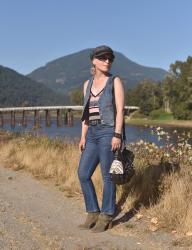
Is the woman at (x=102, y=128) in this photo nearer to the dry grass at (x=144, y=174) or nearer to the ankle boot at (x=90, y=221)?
the ankle boot at (x=90, y=221)

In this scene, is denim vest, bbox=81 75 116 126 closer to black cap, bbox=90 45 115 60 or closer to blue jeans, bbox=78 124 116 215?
blue jeans, bbox=78 124 116 215

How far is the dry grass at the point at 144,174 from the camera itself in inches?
247

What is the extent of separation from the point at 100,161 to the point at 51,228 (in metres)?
0.96

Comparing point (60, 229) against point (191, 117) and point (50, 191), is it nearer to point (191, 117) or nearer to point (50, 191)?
point (50, 191)

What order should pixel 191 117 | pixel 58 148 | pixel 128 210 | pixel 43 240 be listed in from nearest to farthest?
pixel 43 240 → pixel 128 210 → pixel 58 148 → pixel 191 117

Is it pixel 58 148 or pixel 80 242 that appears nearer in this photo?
pixel 80 242

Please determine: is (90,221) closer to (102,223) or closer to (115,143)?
(102,223)

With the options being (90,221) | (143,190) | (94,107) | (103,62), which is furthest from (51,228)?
(103,62)

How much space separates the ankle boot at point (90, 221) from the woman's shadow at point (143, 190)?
0.26 m

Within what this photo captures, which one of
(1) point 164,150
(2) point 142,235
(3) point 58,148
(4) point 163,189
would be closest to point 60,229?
(2) point 142,235

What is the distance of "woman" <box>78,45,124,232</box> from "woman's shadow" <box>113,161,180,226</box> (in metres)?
0.36

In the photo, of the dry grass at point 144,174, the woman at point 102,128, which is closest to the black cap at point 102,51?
the woman at point 102,128

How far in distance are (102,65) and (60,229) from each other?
1.95 metres

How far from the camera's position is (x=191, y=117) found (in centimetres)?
10044
